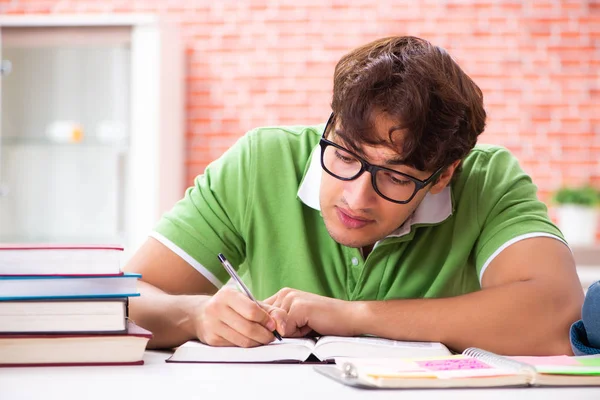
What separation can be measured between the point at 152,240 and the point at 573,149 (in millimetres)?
3409

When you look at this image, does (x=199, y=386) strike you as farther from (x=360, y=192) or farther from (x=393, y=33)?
(x=393, y=33)

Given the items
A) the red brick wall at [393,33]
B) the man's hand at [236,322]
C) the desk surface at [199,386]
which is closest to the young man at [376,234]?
the man's hand at [236,322]

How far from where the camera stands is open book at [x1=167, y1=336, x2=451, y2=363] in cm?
119

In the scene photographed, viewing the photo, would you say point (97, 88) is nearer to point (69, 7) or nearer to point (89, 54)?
point (89, 54)

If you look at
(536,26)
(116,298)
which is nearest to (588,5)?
(536,26)

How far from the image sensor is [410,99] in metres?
1.41

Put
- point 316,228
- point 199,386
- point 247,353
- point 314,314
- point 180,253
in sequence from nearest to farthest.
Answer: point 199,386
point 247,353
point 314,314
point 180,253
point 316,228

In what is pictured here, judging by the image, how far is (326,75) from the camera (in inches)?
180

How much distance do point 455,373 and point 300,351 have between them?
28 centimetres

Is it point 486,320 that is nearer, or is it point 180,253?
point 486,320

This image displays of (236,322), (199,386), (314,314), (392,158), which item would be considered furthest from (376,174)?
(199,386)

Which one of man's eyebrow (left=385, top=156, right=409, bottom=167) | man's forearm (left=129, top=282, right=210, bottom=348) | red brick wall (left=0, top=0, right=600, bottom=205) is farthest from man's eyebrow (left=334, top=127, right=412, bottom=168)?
red brick wall (left=0, top=0, right=600, bottom=205)

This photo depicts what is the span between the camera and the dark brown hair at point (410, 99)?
142 cm

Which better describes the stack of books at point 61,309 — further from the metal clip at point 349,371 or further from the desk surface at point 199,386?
the metal clip at point 349,371
